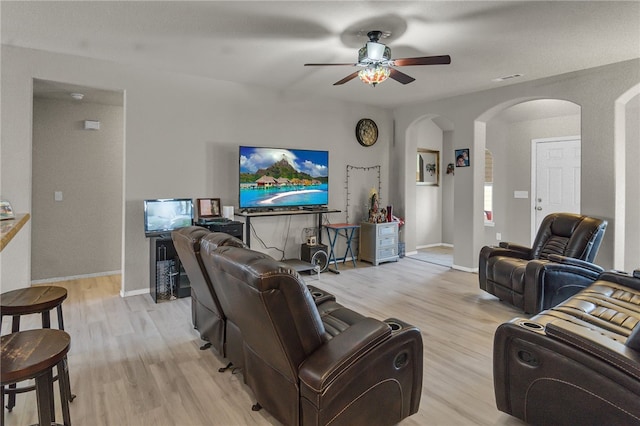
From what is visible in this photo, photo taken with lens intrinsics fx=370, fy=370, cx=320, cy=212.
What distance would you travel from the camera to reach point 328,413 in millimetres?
1636

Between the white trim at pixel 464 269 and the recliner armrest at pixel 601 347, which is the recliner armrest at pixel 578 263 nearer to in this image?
the recliner armrest at pixel 601 347

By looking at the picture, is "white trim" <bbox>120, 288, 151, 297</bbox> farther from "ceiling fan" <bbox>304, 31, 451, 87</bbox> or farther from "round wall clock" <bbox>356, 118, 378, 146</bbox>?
"round wall clock" <bbox>356, 118, 378, 146</bbox>

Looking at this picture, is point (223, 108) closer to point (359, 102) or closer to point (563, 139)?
point (359, 102)

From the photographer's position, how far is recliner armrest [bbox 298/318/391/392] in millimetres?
1602

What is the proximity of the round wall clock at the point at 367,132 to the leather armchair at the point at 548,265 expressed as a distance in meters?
2.90

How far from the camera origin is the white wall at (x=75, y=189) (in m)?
4.78

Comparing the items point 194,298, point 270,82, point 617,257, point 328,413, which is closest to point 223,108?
point 270,82

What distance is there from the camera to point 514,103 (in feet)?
17.1

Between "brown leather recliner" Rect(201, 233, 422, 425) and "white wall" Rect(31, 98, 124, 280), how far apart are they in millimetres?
4054

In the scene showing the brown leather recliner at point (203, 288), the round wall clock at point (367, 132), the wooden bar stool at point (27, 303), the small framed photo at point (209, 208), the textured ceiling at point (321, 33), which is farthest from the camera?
the round wall clock at point (367, 132)

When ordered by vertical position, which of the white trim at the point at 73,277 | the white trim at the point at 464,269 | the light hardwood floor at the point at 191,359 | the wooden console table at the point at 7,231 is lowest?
the light hardwood floor at the point at 191,359

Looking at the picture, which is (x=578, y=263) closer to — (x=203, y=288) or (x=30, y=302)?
(x=203, y=288)

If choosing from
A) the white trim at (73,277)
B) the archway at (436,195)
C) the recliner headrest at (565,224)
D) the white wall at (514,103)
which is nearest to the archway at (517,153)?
the white wall at (514,103)

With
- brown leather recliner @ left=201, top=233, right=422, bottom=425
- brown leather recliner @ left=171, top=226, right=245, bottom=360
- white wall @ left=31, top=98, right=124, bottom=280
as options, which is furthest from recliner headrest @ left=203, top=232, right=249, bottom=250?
white wall @ left=31, top=98, right=124, bottom=280
